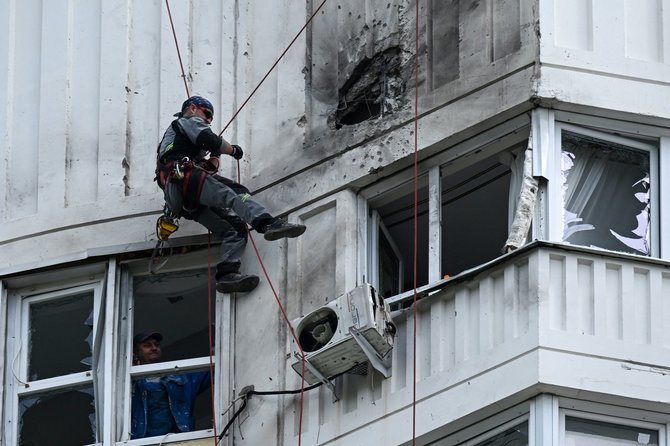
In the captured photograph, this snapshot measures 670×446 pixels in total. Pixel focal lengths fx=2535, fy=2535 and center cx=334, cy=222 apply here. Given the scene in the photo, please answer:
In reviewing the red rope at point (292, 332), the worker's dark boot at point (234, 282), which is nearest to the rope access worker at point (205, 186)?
the worker's dark boot at point (234, 282)

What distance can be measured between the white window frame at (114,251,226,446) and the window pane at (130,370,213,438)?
8cm

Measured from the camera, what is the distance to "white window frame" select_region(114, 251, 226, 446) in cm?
2088

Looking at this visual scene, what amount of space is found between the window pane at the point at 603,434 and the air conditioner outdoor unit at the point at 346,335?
172 cm

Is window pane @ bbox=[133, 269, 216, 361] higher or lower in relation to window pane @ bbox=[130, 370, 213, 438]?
higher

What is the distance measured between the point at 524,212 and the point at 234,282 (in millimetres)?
2679

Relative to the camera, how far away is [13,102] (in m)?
22.5

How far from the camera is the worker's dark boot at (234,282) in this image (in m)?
20.8

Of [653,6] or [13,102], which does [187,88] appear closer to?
[13,102]

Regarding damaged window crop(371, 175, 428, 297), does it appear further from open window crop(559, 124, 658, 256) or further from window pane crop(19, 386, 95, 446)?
window pane crop(19, 386, 95, 446)

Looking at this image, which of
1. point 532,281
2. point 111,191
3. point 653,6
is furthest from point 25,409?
point 653,6

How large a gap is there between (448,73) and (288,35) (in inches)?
72.7

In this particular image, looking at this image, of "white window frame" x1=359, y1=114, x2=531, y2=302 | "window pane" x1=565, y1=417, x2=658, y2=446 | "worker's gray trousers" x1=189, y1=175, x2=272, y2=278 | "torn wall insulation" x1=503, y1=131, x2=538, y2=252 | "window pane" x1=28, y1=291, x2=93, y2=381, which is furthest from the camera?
"window pane" x1=28, y1=291, x2=93, y2=381

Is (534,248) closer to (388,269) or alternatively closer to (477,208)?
(477,208)

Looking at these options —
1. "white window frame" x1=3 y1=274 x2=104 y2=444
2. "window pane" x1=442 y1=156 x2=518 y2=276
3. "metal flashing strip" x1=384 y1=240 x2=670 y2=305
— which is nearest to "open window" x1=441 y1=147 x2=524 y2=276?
"window pane" x1=442 y1=156 x2=518 y2=276
